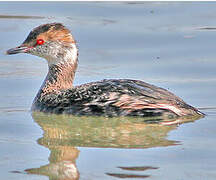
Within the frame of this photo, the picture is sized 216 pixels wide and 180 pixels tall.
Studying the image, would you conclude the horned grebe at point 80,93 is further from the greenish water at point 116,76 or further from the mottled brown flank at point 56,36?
the greenish water at point 116,76

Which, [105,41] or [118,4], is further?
[118,4]

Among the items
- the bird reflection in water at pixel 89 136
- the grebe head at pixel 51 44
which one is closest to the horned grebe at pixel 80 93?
the grebe head at pixel 51 44

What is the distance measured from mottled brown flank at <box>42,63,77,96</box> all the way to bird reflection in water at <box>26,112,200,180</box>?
724 millimetres

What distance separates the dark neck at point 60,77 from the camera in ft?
34.7

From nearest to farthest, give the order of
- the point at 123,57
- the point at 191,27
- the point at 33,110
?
the point at 33,110
the point at 123,57
the point at 191,27

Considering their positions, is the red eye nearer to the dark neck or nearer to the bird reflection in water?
the dark neck

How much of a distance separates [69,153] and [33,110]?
2.27m

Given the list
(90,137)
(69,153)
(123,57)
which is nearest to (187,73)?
(123,57)

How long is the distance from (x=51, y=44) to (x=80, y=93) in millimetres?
1097

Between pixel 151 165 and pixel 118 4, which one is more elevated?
pixel 118 4

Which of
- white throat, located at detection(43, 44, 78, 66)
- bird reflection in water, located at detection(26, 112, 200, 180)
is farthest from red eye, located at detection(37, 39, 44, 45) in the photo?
bird reflection in water, located at detection(26, 112, 200, 180)

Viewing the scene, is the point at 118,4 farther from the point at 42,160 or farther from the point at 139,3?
the point at 42,160

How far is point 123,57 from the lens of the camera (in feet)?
41.3

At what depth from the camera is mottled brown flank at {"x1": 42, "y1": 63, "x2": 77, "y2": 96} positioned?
1059 cm
